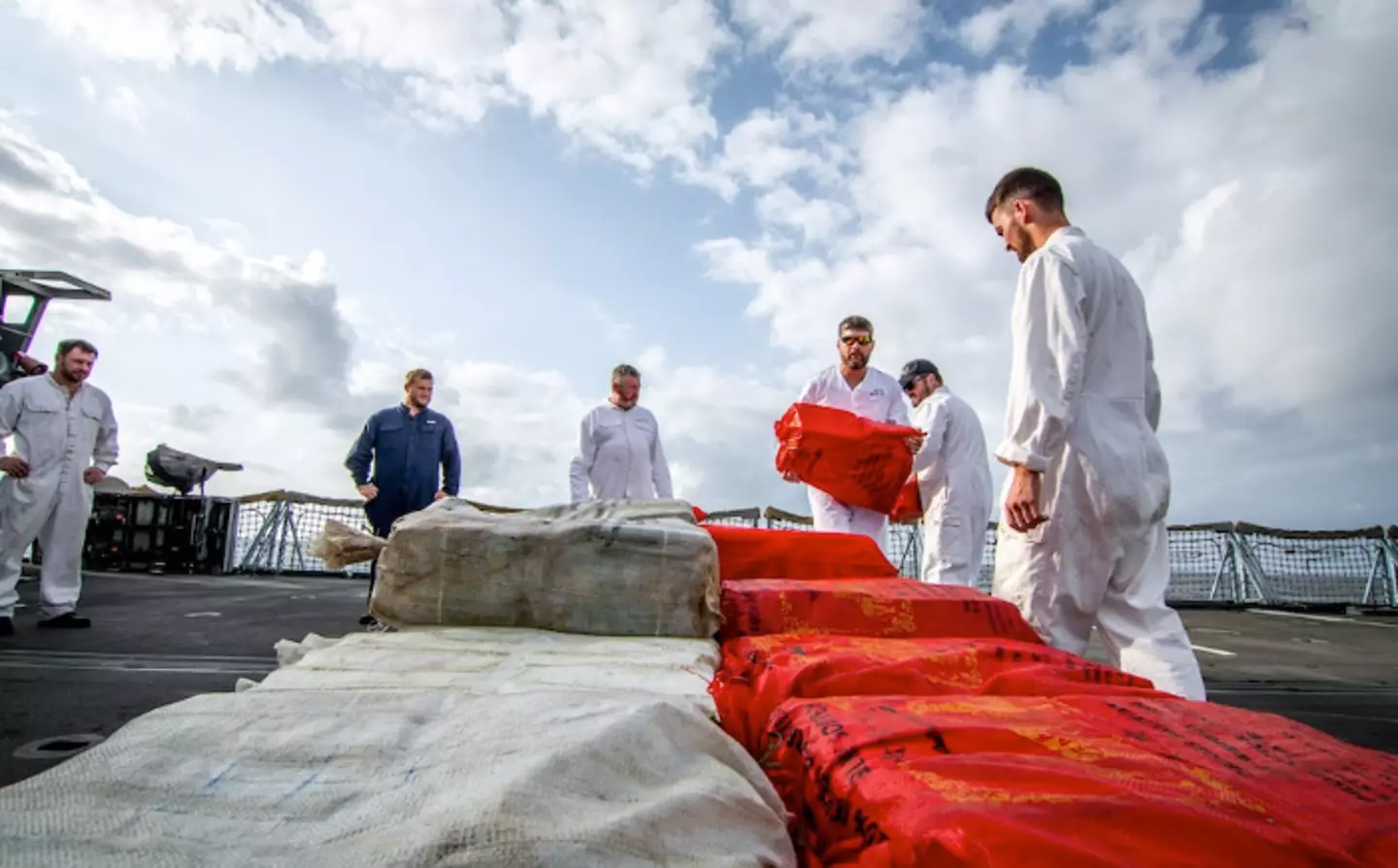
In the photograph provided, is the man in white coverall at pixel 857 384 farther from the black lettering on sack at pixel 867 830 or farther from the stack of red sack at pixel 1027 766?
the black lettering on sack at pixel 867 830

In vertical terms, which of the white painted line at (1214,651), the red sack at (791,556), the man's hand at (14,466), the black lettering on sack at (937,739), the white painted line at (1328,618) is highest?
the man's hand at (14,466)

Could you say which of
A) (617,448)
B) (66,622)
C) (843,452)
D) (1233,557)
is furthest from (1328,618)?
(66,622)

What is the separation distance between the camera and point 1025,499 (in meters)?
2.02

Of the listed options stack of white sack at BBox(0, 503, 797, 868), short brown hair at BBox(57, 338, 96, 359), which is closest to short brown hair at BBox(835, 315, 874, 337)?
stack of white sack at BBox(0, 503, 797, 868)

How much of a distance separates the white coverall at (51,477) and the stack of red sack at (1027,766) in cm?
502

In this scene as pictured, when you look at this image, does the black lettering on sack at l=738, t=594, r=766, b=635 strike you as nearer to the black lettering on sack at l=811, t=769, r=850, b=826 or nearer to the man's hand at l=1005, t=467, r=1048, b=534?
the man's hand at l=1005, t=467, r=1048, b=534

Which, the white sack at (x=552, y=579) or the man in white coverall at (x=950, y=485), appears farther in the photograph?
the man in white coverall at (x=950, y=485)

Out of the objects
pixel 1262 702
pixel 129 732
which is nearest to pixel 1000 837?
pixel 129 732

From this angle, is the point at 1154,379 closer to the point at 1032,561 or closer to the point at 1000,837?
the point at 1032,561

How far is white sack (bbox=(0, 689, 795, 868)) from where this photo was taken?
1.99ft

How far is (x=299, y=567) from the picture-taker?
10766 millimetres

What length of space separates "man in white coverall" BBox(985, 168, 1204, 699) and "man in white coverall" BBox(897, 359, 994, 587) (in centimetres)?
196

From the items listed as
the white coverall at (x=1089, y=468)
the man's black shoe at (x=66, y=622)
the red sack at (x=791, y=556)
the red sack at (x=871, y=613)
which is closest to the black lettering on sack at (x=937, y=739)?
the red sack at (x=871, y=613)

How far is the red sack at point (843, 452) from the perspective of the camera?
3326 millimetres
